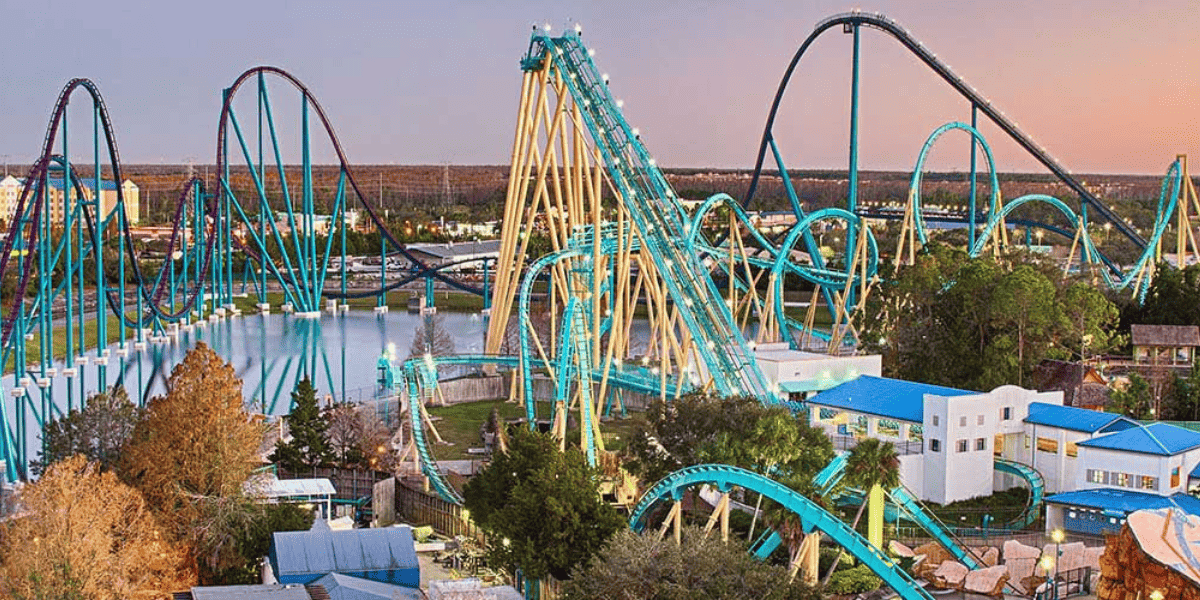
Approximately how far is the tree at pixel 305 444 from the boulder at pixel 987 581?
418 inches

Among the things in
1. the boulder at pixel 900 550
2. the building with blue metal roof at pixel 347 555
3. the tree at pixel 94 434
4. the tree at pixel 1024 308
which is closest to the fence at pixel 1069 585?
the boulder at pixel 900 550

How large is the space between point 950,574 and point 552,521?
15.3 ft

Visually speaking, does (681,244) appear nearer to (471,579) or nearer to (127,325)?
(471,579)

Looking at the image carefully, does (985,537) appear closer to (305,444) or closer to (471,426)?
(305,444)

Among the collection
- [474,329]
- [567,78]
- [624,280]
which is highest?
[567,78]

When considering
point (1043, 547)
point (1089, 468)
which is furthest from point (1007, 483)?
point (1043, 547)

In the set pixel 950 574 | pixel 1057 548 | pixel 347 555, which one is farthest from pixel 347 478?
pixel 1057 548

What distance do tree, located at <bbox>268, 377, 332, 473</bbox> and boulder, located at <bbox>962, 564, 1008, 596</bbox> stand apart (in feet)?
34.8

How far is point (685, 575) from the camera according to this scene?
1648cm

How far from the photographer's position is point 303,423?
2667cm

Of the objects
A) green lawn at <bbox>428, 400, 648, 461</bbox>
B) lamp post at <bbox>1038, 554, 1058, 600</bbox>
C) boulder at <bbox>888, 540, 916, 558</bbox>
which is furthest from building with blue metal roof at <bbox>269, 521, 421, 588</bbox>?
green lawn at <bbox>428, 400, 648, 461</bbox>

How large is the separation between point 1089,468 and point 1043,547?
287 cm

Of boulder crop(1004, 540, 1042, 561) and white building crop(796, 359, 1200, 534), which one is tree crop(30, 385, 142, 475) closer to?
white building crop(796, 359, 1200, 534)

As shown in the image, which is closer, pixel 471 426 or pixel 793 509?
pixel 793 509
